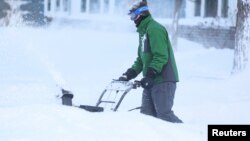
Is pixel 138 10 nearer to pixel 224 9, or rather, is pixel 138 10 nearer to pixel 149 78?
pixel 149 78

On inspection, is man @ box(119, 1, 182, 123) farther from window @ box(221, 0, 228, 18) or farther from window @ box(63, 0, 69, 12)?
window @ box(63, 0, 69, 12)

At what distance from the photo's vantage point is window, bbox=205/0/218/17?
21728 mm

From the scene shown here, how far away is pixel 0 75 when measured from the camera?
43.2 ft

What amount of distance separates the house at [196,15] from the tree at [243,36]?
804 cm

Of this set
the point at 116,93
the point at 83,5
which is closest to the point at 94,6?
the point at 83,5

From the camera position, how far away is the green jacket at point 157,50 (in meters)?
6.15

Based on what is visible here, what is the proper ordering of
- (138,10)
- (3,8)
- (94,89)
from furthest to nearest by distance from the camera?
1. (3,8)
2. (94,89)
3. (138,10)

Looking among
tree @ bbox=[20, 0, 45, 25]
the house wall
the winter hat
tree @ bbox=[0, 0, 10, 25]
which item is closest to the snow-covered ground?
the house wall

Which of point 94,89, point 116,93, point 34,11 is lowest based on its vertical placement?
point 94,89

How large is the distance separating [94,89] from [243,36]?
10.7 feet

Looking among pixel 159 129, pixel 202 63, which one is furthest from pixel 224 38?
pixel 159 129

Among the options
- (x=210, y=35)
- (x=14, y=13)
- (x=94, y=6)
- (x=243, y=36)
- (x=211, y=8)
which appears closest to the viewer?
(x=243, y=36)

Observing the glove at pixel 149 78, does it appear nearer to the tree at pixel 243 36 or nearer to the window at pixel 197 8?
the tree at pixel 243 36

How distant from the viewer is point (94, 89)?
11.3 meters
